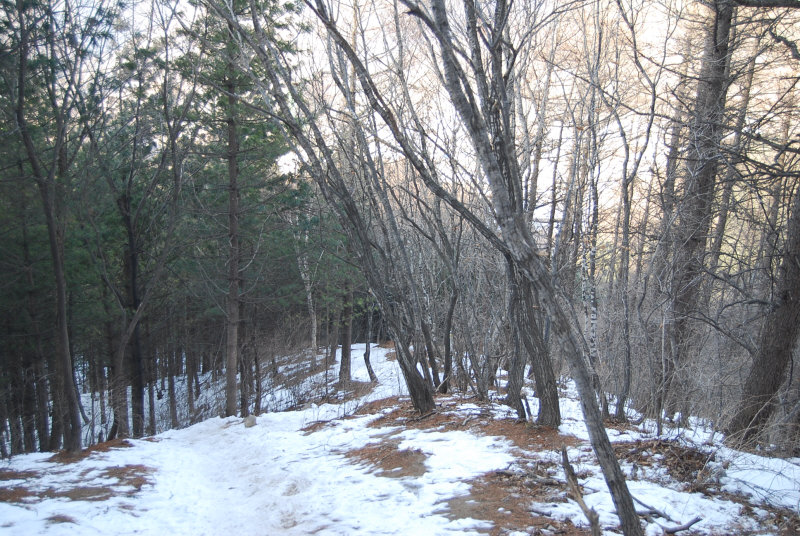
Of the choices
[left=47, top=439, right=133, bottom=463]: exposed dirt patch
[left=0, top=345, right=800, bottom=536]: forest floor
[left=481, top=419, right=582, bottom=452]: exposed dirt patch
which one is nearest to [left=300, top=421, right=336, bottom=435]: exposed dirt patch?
[left=0, top=345, right=800, bottom=536]: forest floor

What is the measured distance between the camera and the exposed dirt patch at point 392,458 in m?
4.21

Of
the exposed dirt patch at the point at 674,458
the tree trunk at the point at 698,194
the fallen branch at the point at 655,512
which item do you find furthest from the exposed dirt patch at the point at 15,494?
the tree trunk at the point at 698,194

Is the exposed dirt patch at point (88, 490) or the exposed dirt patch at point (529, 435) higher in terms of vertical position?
the exposed dirt patch at point (529, 435)

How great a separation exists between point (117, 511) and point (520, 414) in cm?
372

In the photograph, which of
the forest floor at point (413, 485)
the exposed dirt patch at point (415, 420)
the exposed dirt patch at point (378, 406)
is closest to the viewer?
the forest floor at point (413, 485)

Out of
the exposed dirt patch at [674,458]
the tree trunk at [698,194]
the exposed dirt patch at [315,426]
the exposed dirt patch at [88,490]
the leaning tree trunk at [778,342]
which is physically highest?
the tree trunk at [698,194]

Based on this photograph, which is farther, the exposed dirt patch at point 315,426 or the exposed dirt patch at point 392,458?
the exposed dirt patch at point 315,426

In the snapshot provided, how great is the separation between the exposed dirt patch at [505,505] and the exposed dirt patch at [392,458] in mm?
665

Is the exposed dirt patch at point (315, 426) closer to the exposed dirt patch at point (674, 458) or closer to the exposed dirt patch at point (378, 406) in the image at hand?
the exposed dirt patch at point (378, 406)

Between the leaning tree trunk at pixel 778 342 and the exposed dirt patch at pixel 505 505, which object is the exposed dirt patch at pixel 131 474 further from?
the leaning tree trunk at pixel 778 342

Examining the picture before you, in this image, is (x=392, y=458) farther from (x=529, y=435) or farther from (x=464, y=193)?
(x=464, y=193)

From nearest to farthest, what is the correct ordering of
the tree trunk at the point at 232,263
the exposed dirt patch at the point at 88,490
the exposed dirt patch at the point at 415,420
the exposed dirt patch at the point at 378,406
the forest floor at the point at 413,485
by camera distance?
the forest floor at the point at 413,485, the exposed dirt patch at the point at 88,490, the exposed dirt patch at the point at 415,420, the exposed dirt patch at the point at 378,406, the tree trunk at the point at 232,263

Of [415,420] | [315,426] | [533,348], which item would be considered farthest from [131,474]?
[533,348]

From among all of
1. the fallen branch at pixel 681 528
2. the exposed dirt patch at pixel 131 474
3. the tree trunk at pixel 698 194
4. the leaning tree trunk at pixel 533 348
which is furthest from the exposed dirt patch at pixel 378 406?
the fallen branch at pixel 681 528
